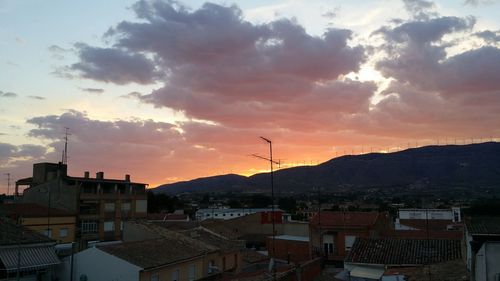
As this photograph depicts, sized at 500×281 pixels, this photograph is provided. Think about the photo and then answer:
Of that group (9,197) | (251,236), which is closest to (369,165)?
(251,236)

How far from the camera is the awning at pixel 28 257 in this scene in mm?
23500

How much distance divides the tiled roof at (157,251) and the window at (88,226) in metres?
23.1

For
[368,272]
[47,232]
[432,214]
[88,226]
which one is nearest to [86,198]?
[88,226]

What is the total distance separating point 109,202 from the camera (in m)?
56.9

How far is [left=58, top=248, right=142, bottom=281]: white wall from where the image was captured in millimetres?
25016

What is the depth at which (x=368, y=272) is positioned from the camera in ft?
89.6

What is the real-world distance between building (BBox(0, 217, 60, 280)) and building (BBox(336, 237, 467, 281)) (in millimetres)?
16629

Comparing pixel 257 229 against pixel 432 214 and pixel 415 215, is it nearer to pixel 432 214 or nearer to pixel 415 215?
pixel 415 215

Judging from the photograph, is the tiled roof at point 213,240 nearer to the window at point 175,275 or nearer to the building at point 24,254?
the window at point 175,275

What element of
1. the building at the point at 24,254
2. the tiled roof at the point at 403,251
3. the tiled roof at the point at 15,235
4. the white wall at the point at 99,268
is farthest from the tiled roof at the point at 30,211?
the tiled roof at the point at 403,251

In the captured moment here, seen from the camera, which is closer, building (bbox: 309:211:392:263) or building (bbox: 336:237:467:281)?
building (bbox: 336:237:467:281)

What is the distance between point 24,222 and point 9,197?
29993 millimetres

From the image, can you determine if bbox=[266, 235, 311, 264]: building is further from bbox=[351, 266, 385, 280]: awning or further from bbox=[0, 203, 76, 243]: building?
bbox=[0, 203, 76, 243]: building

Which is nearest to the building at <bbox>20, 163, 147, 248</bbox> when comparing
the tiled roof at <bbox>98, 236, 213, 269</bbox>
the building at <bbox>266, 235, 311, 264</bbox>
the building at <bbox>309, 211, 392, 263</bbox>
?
the building at <bbox>266, 235, 311, 264</bbox>
